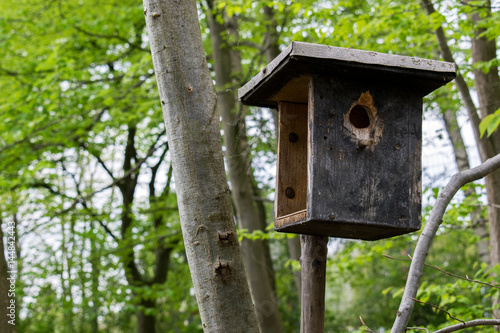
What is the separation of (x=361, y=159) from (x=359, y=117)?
214mm

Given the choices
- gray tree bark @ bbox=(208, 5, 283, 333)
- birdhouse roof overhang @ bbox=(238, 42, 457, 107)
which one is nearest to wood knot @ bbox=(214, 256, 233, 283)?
birdhouse roof overhang @ bbox=(238, 42, 457, 107)

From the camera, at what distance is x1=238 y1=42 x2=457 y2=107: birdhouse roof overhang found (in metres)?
1.87

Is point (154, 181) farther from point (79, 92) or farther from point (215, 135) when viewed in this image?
point (215, 135)

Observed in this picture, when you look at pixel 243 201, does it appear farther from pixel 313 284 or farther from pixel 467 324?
pixel 467 324

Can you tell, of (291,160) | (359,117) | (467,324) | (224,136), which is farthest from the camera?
(224,136)

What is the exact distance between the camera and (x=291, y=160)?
2.32 m

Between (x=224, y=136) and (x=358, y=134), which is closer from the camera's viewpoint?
(x=358, y=134)

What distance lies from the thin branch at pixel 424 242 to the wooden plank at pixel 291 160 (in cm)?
57

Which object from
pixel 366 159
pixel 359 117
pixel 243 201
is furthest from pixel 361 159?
pixel 243 201

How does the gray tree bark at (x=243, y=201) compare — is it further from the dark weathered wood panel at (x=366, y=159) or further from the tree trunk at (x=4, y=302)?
the dark weathered wood panel at (x=366, y=159)

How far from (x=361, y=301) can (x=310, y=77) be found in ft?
33.3

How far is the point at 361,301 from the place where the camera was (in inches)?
445

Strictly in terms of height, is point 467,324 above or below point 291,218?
below

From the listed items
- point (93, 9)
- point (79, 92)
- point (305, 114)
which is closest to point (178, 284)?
point (79, 92)
